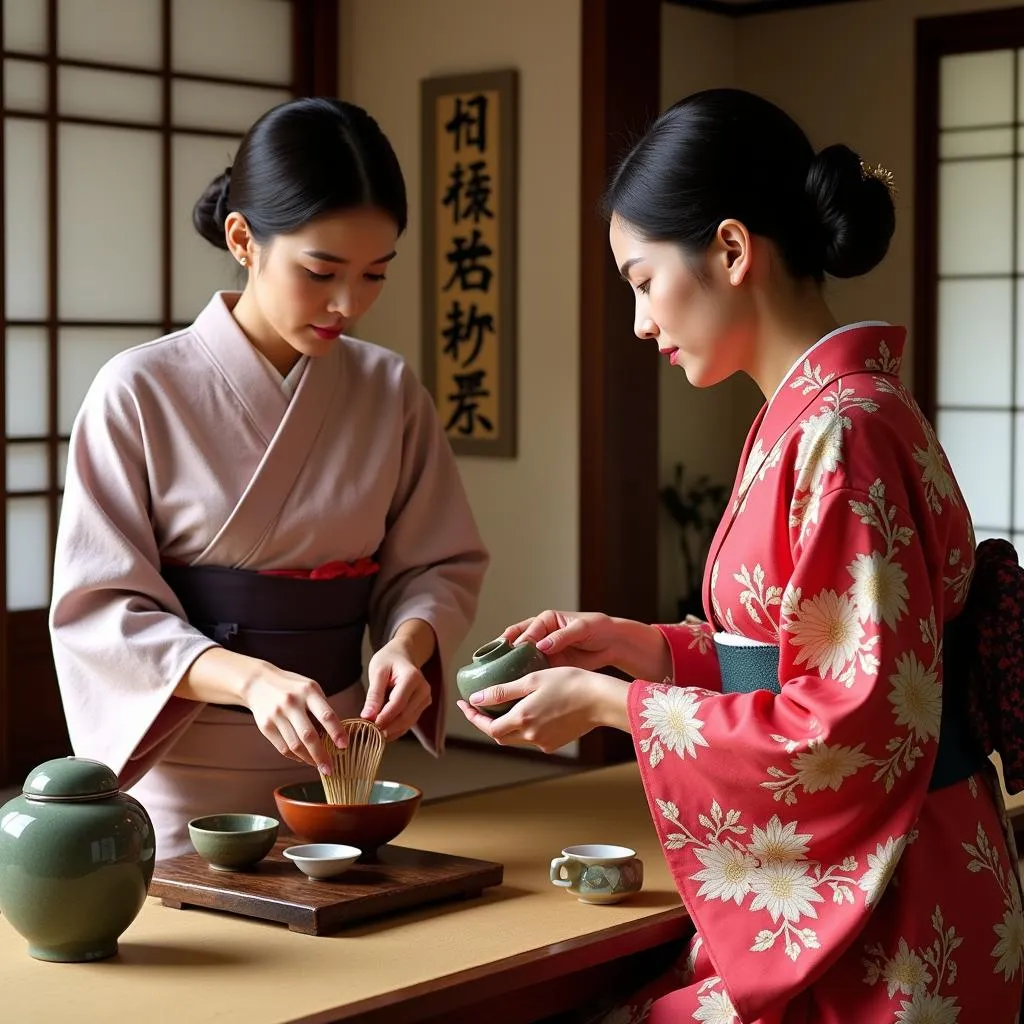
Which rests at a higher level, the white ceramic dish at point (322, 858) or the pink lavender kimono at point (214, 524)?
the pink lavender kimono at point (214, 524)

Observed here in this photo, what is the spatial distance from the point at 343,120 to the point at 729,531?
1.01 metres

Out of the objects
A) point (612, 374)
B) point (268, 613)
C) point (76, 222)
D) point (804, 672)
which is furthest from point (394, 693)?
point (76, 222)

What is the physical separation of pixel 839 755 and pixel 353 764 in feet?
2.55

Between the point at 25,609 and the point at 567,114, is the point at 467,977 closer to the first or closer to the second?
the point at 25,609

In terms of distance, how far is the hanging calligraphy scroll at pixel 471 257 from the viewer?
6.09 meters

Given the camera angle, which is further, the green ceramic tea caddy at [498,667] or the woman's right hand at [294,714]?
the woman's right hand at [294,714]

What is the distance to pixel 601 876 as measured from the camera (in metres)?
2.12

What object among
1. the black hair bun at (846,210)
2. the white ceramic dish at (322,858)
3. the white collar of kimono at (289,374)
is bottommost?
the white ceramic dish at (322,858)

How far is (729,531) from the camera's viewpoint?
1.96 meters

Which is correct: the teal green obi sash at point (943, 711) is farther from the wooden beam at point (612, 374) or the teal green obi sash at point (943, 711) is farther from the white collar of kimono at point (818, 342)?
the wooden beam at point (612, 374)

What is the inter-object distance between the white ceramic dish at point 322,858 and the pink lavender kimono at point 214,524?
395mm

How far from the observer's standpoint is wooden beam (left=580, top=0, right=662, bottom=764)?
573 centimetres

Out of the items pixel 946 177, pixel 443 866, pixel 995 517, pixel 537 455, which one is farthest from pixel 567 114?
pixel 443 866

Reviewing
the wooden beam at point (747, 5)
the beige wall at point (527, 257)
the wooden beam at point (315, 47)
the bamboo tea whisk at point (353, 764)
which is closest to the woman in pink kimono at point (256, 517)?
the bamboo tea whisk at point (353, 764)
